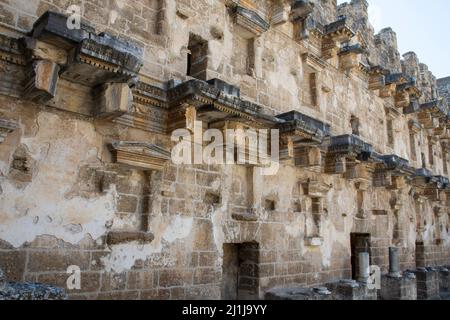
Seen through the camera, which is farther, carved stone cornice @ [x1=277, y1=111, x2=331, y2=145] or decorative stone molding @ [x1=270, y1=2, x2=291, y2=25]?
decorative stone molding @ [x1=270, y1=2, x2=291, y2=25]

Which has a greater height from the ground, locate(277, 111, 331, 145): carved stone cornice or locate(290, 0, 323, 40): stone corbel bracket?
locate(290, 0, 323, 40): stone corbel bracket

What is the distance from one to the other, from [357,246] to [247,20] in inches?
249

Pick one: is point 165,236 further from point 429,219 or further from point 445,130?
point 445,130

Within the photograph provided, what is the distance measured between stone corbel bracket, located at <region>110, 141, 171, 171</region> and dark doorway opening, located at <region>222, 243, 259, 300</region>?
2261mm

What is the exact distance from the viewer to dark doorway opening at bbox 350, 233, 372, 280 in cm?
970

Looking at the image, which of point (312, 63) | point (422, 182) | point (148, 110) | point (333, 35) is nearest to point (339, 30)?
point (333, 35)

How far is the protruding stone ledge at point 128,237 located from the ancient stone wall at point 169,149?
16mm

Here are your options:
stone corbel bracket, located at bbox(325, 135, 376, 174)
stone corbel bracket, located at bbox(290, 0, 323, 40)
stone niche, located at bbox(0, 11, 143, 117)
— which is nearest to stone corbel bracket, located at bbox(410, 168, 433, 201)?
stone corbel bracket, located at bbox(325, 135, 376, 174)

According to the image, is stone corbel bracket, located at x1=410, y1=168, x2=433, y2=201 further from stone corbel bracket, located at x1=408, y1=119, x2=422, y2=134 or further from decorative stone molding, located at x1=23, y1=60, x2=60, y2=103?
decorative stone molding, located at x1=23, y1=60, x2=60, y2=103

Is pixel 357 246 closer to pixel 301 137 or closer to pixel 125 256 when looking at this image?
pixel 301 137

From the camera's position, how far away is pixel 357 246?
9875 mm

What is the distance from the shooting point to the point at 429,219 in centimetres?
1358
